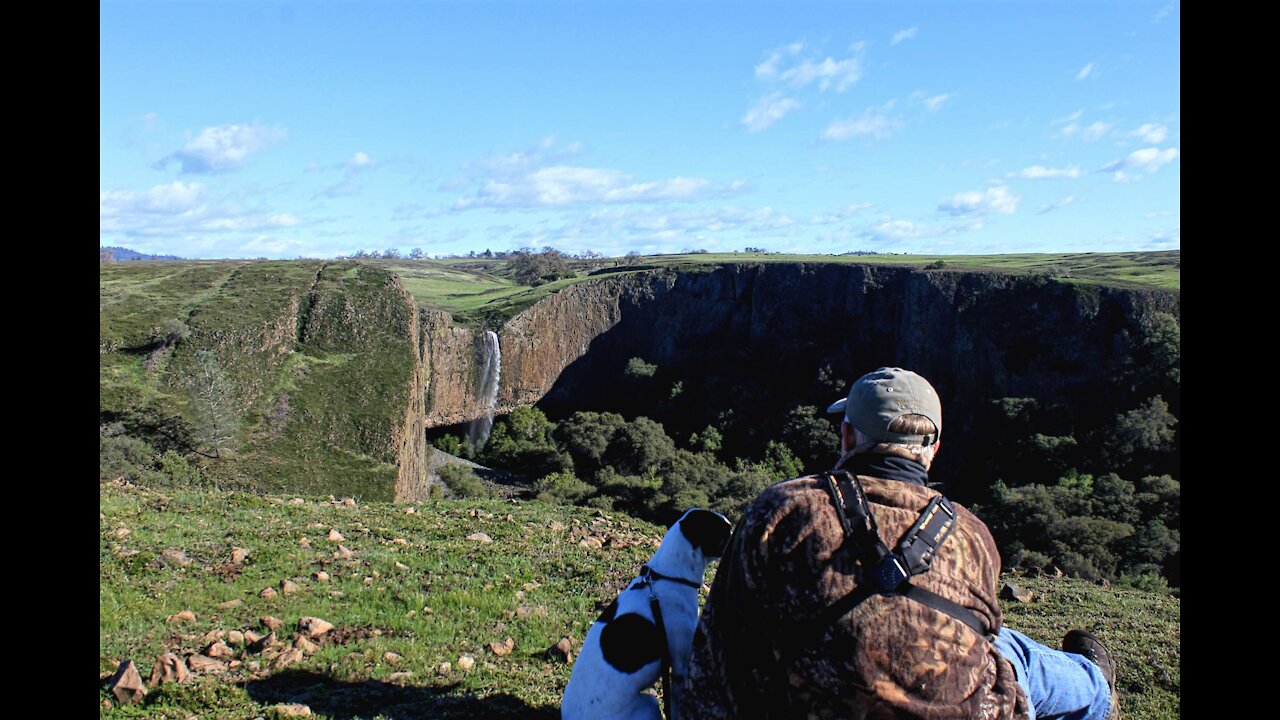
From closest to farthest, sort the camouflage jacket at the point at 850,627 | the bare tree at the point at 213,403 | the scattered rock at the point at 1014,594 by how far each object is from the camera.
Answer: the camouflage jacket at the point at 850,627
the scattered rock at the point at 1014,594
the bare tree at the point at 213,403

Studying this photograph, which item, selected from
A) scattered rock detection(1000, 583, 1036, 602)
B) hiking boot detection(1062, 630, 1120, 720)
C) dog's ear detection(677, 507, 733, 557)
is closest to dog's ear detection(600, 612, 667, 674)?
dog's ear detection(677, 507, 733, 557)

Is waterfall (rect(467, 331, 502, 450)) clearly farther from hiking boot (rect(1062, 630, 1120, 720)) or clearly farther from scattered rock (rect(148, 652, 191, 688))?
hiking boot (rect(1062, 630, 1120, 720))

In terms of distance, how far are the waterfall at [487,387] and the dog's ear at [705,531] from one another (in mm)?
50881

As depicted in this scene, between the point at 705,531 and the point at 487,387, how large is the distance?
52.9 meters

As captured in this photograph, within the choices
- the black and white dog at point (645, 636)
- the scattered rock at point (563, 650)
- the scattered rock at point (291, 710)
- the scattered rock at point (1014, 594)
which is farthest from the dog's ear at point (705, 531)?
the scattered rock at point (1014, 594)

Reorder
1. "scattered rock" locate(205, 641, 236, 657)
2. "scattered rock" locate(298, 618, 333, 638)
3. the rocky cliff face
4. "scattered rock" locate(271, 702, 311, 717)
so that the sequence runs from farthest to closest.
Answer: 1. the rocky cliff face
2. "scattered rock" locate(298, 618, 333, 638)
3. "scattered rock" locate(205, 641, 236, 657)
4. "scattered rock" locate(271, 702, 311, 717)

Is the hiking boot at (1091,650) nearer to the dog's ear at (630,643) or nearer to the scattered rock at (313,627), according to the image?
the dog's ear at (630,643)

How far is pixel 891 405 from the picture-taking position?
299cm

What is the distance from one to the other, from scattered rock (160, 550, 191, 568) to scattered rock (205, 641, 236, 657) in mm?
2195

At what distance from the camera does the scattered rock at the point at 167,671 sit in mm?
4812

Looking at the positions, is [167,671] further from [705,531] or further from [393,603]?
[705,531]

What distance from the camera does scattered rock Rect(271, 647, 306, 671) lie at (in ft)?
17.4
